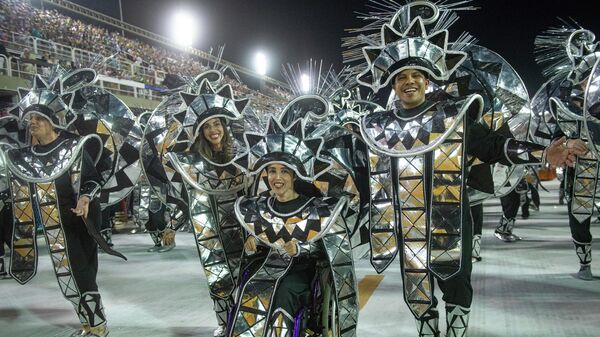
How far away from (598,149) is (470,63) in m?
1.39

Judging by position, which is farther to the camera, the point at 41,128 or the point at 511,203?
the point at 511,203

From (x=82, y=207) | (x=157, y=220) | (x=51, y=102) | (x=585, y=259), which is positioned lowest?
(x=585, y=259)

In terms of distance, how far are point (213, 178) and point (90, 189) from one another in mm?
906

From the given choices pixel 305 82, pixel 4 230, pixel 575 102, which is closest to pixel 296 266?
pixel 305 82

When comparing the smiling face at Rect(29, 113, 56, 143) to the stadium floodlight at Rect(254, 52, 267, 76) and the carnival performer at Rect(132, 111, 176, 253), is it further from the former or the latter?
the stadium floodlight at Rect(254, 52, 267, 76)

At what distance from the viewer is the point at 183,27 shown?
24750 millimetres

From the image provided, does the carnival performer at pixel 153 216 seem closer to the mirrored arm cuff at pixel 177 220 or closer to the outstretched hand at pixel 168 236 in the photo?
the outstretched hand at pixel 168 236

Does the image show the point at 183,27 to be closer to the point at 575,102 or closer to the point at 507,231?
the point at 507,231

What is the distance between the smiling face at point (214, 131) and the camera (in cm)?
361

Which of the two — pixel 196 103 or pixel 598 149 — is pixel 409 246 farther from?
pixel 196 103

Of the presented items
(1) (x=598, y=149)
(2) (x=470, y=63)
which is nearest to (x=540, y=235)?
(2) (x=470, y=63)

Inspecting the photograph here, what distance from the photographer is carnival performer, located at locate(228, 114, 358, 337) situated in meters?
2.64

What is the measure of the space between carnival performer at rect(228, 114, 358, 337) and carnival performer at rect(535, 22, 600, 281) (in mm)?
2495

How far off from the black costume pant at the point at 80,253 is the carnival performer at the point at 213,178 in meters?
0.83
